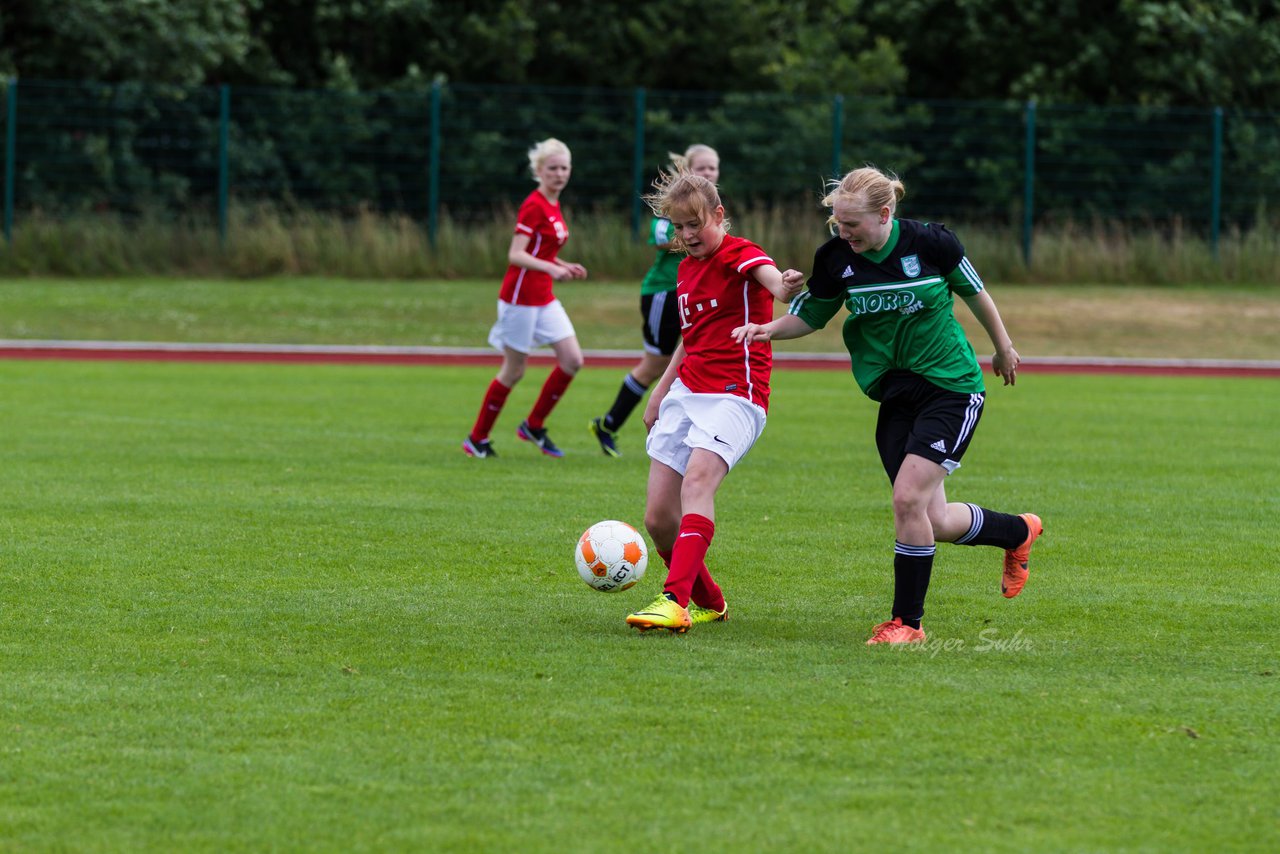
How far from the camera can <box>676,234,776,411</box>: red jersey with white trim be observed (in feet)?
22.0

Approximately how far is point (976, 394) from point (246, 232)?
2265 centimetres

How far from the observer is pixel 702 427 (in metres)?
6.61

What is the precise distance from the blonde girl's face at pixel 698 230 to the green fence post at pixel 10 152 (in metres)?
21.9

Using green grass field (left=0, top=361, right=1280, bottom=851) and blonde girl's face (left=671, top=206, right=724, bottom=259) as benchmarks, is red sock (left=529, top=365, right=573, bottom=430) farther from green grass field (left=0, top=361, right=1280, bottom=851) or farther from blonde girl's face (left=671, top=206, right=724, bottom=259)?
blonde girl's face (left=671, top=206, right=724, bottom=259)

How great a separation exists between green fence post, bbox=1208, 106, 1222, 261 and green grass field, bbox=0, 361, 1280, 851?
17.9m

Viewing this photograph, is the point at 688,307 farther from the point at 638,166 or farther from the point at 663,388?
the point at 638,166

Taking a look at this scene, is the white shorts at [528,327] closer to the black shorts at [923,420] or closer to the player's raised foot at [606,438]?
the player's raised foot at [606,438]

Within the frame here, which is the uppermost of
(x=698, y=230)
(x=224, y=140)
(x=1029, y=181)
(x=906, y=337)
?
(x=224, y=140)

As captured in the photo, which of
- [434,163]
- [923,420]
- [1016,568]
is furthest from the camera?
Result: [434,163]

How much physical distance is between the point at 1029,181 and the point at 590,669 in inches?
929

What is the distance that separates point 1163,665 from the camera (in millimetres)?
5906

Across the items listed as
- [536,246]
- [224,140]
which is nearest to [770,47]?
[224,140]

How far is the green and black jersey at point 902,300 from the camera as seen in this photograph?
20.8 feet

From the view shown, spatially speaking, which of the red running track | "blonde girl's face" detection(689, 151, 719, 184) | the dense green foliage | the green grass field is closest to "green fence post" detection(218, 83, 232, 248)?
the dense green foliage
